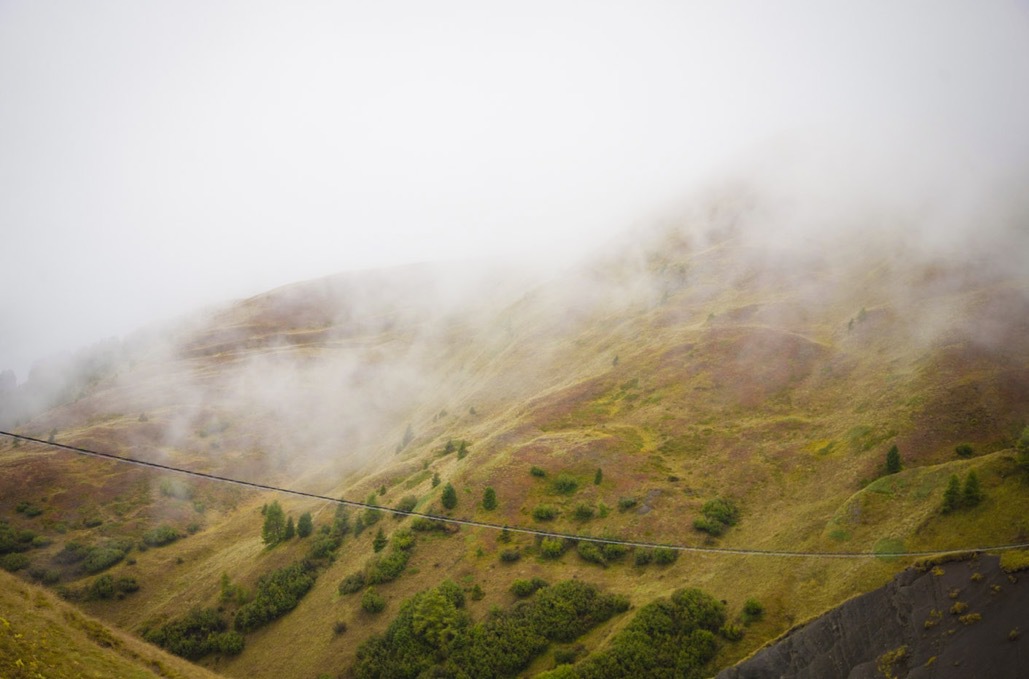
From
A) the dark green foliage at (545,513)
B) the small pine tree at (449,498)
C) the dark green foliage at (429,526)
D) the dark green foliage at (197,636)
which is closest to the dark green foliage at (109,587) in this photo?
the dark green foliage at (197,636)

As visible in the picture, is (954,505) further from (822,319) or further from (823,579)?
(822,319)

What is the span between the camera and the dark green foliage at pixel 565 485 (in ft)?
146

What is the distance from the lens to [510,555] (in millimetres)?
36750

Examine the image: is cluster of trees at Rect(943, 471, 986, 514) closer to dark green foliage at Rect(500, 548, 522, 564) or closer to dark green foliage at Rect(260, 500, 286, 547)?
dark green foliage at Rect(500, 548, 522, 564)

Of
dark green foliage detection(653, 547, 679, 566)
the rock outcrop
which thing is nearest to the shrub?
dark green foliage detection(653, 547, 679, 566)

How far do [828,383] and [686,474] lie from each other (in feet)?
72.6

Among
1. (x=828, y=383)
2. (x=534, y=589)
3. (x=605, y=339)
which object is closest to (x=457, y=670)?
(x=534, y=589)

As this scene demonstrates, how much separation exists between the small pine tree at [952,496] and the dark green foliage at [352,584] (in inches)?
1521

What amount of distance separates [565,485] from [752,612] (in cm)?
2127

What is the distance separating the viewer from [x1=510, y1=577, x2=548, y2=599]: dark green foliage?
32.7m

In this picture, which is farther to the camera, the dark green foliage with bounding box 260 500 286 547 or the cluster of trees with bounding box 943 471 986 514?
the dark green foliage with bounding box 260 500 286 547

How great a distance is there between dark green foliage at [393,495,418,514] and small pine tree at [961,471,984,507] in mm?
39816

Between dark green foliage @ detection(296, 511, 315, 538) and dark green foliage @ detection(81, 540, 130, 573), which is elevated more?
dark green foliage @ detection(296, 511, 315, 538)

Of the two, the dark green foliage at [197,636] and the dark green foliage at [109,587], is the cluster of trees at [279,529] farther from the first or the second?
the dark green foliage at [109,587]
